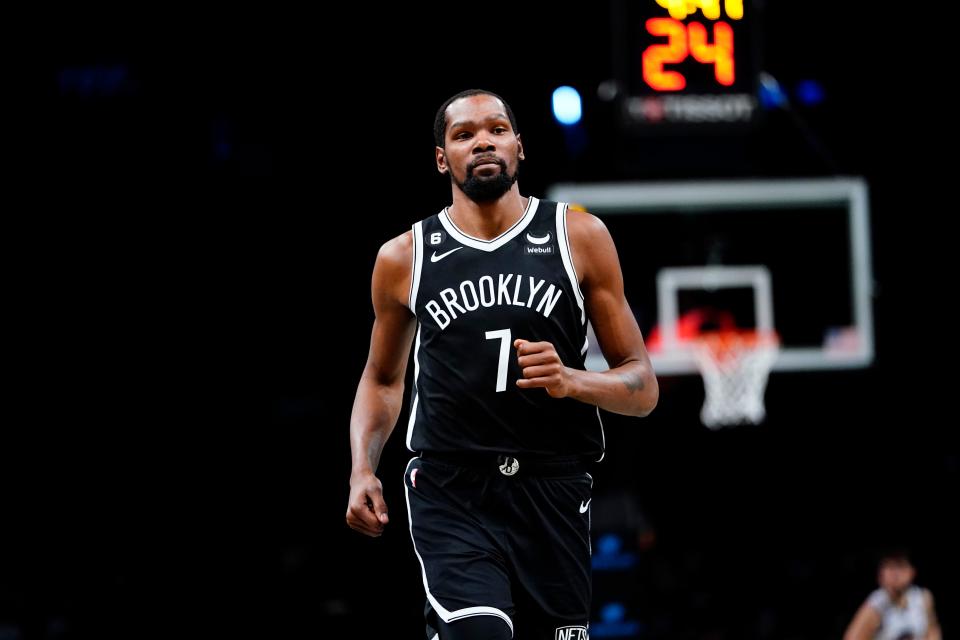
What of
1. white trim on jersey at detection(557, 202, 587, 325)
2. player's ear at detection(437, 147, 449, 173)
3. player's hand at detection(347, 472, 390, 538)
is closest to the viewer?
player's hand at detection(347, 472, 390, 538)

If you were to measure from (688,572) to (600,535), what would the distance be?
5.19 meters

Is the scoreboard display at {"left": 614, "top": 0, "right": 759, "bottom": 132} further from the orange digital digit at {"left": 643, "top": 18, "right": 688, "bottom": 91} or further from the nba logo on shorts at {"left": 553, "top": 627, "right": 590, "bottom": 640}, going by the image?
the nba logo on shorts at {"left": 553, "top": 627, "right": 590, "bottom": 640}

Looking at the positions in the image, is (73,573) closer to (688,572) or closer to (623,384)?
(688,572)

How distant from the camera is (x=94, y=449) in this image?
52.4ft

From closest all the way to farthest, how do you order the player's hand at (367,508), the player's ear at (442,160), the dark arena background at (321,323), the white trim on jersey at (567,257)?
the player's hand at (367,508) < the white trim on jersey at (567,257) < the player's ear at (442,160) < the dark arena background at (321,323)

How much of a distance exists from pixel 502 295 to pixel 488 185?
30cm

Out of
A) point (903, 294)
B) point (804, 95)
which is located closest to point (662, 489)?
point (903, 294)

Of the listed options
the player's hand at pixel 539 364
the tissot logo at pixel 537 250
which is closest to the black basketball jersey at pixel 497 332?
the tissot logo at pixel 537 250

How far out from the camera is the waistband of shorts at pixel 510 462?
3490 millimetres

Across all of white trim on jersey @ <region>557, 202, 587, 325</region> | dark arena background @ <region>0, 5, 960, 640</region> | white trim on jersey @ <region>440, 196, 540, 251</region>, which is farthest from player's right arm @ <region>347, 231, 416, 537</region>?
dark arena background @ <region>0, 5, 960, 640</region>

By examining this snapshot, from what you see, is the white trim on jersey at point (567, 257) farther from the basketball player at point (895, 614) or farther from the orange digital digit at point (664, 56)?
the basketball player at point (895, 614)

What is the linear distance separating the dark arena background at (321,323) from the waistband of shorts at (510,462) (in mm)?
7838

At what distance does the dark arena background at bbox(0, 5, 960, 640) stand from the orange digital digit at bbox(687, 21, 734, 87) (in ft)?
11.3

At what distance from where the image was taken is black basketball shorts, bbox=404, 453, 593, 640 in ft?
11.3
